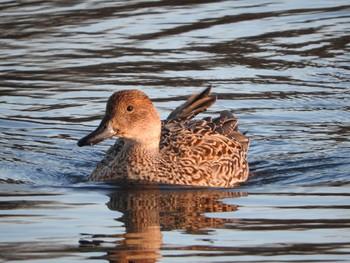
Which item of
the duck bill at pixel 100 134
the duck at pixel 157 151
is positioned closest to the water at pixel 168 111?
the duck at pixel 157 151

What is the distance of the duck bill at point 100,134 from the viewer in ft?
36.2

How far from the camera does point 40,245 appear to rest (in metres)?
8.85

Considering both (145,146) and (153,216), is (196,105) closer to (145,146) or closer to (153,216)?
(145,146)

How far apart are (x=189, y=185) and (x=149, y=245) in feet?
8.83

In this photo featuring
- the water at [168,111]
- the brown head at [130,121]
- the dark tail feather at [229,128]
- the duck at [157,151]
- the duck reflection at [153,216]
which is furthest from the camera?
the dark tail feather at [229,128]

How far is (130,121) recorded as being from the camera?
37.6 ft

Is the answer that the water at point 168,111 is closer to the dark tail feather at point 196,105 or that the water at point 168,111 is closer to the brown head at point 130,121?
the brown head at point 130,121

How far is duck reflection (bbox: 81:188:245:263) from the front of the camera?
875 centimetres

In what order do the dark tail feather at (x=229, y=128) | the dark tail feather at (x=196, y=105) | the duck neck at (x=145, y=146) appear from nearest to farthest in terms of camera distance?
the duck neck at (x=145, y=146) → the dark tail feather at (x=196, y=105) → the dark tail feather at (x=229, y=128)

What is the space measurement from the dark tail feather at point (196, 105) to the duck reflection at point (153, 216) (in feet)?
4.11

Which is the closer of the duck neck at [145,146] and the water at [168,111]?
the water at [168,111]

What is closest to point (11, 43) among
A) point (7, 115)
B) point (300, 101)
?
point (7, 115)

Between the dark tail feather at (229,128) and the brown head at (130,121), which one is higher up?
the brown head at (130,121)

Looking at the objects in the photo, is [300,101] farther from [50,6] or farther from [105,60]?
[50,6]
